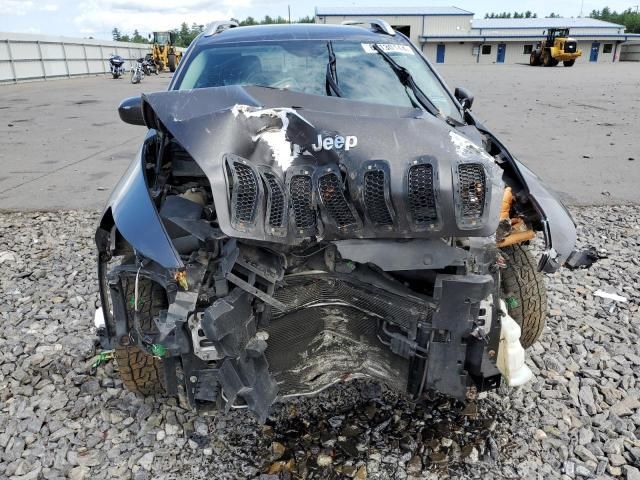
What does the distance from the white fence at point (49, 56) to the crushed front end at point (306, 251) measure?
1001 inches

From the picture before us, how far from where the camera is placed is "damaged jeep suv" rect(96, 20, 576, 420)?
189cm

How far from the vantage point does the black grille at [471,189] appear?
1.88 m

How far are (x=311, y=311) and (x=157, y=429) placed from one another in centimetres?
101

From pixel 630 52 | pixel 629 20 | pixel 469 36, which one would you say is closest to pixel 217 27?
pixel 469 36

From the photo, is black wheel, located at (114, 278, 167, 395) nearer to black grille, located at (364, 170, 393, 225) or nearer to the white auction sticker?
black grille, located at (364, 170, 393, 225)

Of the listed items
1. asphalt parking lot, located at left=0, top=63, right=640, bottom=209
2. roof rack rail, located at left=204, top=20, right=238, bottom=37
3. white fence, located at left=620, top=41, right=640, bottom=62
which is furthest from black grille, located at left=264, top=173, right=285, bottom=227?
white fence, located at left=620, top=41, right=640, bottom=62

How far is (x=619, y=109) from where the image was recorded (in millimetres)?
12781

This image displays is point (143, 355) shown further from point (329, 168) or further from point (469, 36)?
point (469, 36)

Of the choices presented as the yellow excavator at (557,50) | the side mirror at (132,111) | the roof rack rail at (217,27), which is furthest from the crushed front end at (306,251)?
the yellow excavator at (557,50)

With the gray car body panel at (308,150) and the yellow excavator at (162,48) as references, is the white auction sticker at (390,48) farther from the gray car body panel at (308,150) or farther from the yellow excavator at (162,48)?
the yellow excavator at (162,48)

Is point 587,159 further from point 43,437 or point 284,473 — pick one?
point 43,437

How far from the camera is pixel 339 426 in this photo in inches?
97.5

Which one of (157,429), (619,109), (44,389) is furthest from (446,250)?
(619,109)

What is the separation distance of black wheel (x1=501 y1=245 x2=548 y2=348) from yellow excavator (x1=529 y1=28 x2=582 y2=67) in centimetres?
3535
